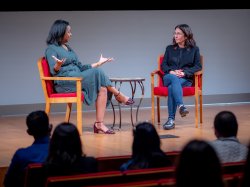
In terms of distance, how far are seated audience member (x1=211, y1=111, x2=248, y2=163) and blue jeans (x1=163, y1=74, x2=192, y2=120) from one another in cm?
350

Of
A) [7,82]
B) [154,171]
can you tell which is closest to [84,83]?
[7,82]

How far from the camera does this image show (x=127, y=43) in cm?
978

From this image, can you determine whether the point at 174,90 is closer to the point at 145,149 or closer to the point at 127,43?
the point at 127,43

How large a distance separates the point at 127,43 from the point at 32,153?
6309 mm

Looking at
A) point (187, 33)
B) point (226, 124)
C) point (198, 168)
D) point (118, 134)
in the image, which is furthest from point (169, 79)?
point (198, 168)

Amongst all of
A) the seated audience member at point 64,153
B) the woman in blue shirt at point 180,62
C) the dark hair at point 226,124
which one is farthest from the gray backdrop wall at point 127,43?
the seated audience member at point 64,153

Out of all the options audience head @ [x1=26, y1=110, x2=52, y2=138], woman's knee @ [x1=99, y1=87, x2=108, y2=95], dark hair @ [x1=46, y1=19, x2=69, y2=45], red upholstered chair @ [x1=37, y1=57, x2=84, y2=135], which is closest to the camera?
audience head @ [x1=26, y1=110, x2=52, y2=138]

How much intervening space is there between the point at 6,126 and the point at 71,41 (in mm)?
2264

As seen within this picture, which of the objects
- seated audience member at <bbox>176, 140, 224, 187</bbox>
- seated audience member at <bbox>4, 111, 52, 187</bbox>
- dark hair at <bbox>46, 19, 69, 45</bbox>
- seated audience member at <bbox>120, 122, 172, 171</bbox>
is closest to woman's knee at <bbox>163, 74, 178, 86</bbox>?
dark hair at <bbox>46, 19, 69, 45</bbox>

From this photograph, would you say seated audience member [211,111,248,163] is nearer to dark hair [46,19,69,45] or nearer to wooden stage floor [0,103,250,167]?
wooden stage floor [0,103,250,167]

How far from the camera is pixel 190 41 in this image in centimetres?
746

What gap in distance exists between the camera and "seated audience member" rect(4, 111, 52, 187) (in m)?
3.54

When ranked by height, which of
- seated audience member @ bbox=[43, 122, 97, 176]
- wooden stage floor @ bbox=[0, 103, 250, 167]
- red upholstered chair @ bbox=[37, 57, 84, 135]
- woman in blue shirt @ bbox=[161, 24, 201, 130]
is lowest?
wooden stage floor @ bbox=[0, 103, 250, 167]

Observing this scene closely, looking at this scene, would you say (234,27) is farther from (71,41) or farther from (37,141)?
(37,141)
